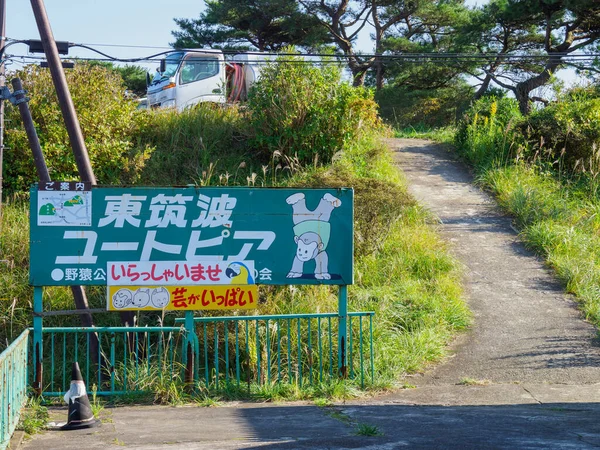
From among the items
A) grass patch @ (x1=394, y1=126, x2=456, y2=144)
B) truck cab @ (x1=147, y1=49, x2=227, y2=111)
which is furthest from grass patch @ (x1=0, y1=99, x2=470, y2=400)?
grass patch @ (x1=394, y1=126, x2=456, y2=144)

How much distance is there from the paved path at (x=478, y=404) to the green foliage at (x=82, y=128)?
21.6ft

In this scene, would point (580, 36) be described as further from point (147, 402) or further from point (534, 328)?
point (147, 402)

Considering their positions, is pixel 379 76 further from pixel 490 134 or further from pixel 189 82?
pixel 490 134

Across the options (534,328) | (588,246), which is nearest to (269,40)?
(588,246)

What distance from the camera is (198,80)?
20.3 meters

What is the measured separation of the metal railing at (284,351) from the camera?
28.2 feet

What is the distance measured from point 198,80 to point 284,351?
12.5 meters

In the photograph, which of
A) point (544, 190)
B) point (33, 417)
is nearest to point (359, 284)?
point (33, 417)

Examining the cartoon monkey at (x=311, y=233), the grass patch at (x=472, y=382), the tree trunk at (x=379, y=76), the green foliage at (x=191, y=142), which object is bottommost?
the grass patch at (x=472, y=382)

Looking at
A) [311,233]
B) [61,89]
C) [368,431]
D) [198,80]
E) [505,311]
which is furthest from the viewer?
Result: [198,80]

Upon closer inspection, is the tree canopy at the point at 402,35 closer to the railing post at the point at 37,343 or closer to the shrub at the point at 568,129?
the shrub at the point at 568,129

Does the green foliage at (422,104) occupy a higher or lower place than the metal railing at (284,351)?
higher

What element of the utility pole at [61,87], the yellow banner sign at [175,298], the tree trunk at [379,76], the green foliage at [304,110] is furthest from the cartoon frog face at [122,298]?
the tree trunk at [379,76]

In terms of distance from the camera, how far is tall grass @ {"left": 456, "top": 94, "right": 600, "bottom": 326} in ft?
39.5
